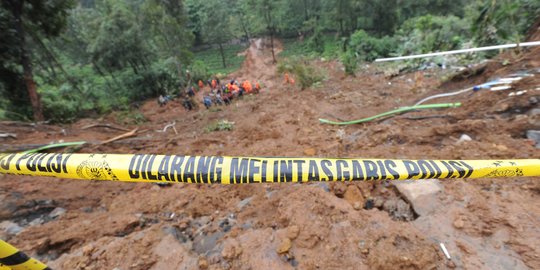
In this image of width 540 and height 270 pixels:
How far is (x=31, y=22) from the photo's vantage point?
7.84m

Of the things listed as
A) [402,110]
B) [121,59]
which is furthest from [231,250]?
[121,59]

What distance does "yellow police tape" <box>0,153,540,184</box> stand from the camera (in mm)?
1575

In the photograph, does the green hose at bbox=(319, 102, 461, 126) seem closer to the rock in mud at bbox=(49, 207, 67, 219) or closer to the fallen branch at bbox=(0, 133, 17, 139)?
the rock in mud at bbox=(49, 207, 67, 219)

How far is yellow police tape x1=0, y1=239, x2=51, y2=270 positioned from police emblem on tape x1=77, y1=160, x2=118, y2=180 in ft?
1.64

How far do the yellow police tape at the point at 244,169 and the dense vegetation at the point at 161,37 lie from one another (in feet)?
27.0

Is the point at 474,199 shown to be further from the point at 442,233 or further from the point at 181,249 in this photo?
the point at 181,249

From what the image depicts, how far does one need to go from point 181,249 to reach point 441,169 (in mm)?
2030

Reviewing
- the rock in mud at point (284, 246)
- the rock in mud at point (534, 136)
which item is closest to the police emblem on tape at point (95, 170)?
the rock in mud at point (284, 246)

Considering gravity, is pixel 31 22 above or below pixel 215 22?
below

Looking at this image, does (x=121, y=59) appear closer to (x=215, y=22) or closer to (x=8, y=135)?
(x=215, y=22)

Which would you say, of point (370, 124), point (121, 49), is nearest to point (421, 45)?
point (370, 124)

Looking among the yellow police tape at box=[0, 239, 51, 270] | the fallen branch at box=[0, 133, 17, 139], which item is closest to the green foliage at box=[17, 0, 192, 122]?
the fallen branch at box=[0, 133, 17, 139]

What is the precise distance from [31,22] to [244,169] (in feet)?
34.6

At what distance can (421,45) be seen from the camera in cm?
1438
